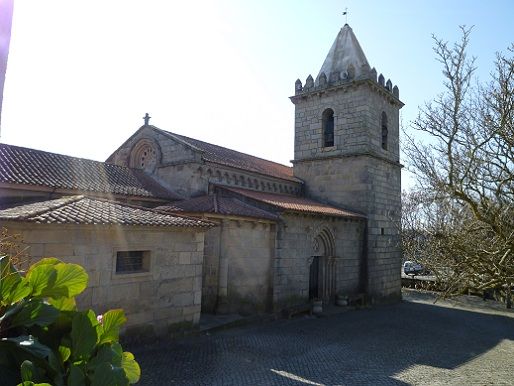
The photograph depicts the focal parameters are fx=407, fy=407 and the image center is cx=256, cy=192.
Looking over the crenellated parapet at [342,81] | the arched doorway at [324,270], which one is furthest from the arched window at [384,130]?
the arched doorway at [324,270]

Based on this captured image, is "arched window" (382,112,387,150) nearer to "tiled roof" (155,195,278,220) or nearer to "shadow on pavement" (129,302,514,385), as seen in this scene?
"shadow on pavement" (129,302,514,385)

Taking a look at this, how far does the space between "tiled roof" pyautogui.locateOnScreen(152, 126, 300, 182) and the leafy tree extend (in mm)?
13622

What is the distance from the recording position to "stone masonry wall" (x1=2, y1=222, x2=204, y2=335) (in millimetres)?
8453

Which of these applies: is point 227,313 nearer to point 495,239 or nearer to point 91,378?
point 495,239

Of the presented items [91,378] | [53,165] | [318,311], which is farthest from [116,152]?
[91,378]

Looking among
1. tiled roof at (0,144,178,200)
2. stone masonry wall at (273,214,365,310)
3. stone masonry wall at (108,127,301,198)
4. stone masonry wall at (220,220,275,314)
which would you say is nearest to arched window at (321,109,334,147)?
stone masonry wall at (108,127,301,198)

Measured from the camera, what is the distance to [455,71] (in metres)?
6.59

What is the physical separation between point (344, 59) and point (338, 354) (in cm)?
1528

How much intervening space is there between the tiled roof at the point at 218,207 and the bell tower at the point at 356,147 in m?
6.45

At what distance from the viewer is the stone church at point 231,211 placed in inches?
368

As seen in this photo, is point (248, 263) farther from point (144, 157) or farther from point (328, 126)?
point (328, 126)

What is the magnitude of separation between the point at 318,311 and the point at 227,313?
12.4ft

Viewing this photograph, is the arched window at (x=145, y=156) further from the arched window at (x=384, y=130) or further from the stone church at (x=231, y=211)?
the arched window at (x=384, y=130)

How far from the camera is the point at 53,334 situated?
192cm
